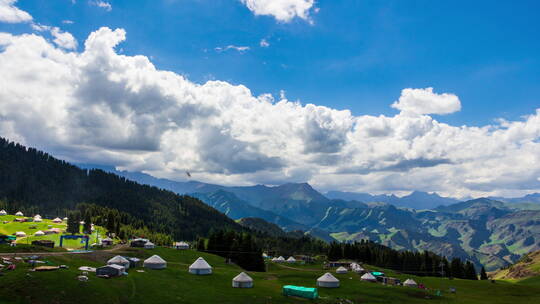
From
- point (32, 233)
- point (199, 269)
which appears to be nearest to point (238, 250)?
point (199, 269)

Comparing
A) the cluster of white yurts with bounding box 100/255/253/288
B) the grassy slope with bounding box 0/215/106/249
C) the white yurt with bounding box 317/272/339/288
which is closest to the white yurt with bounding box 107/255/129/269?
the cluster of white yurts with bounding box 100/255/253/288

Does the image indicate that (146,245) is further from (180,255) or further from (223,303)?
(223,303)

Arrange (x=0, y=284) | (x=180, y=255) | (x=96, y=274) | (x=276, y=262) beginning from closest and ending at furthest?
(x=0, y=284) → (x=96, y=274) → (x=180, y=255) → (x=276, y=262)

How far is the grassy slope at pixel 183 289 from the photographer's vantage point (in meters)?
67.8

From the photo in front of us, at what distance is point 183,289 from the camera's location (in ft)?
280

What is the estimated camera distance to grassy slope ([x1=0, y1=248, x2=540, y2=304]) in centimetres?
6781

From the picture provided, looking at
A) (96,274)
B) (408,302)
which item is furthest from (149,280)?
(408,302)

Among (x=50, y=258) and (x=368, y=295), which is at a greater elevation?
(x=50, y=258)

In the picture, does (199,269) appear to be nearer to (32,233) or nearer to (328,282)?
(328,282)

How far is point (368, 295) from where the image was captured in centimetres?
9762

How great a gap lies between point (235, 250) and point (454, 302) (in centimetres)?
8692

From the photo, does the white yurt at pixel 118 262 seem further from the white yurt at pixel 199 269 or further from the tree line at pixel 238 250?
the tree line at pixel 238 250

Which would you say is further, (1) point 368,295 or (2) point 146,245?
(2) point 146,245

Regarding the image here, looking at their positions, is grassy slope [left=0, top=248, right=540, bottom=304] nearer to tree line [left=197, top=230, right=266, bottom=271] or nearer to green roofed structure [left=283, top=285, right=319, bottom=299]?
green roofed structure [left=283, top=285, right=319, bottom=299]
